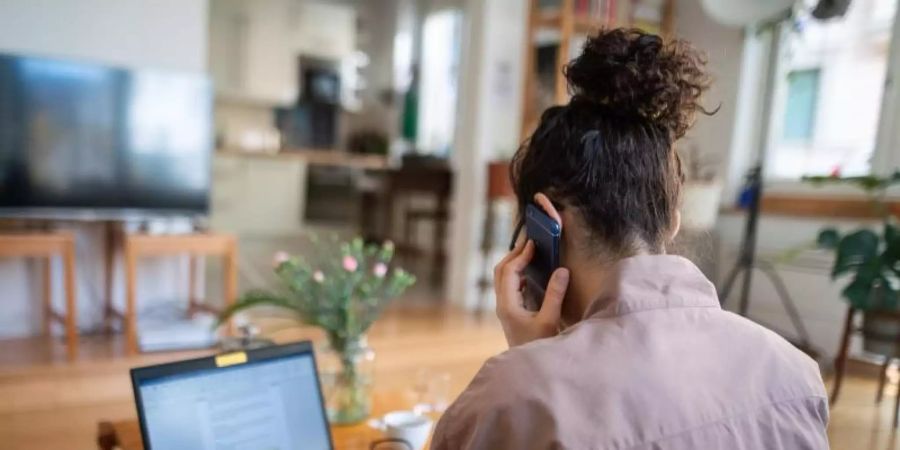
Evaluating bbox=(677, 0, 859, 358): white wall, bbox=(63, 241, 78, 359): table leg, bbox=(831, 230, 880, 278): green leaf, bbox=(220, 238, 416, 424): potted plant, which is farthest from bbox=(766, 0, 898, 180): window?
bbox=(63, 241, 78, 359): table leg

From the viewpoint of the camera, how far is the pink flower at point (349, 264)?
131 centimetres

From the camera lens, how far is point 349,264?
1.31 metres

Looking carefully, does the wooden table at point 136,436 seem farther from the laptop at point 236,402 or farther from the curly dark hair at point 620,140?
the curly dark hair at point 620,140

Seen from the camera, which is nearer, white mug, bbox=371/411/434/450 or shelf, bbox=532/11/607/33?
white mug, bbox=371/411/434/450

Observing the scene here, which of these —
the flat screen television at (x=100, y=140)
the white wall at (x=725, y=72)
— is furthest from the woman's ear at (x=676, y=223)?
the white wall at (x=725, y=72)

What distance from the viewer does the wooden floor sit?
79.7 inches

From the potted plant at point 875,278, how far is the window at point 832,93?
845 millimetres

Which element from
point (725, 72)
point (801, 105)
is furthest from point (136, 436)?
point (801, 105)

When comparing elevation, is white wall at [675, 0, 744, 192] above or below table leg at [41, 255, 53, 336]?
above

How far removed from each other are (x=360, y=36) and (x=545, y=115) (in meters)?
6.21

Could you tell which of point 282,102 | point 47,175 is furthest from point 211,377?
point 282,102

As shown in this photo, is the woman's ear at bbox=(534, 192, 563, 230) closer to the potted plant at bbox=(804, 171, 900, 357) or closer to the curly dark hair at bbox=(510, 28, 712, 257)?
the curly dark hair at bbox=(510, 28, 712, 257)

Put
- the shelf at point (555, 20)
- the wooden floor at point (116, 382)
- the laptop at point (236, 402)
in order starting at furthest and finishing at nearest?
the shelf at point (555, 20), the wooden floor at point (116, 382), the laptop at point (236, 402)

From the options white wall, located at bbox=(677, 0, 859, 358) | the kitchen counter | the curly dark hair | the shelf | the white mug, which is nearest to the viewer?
the curly dark hair
